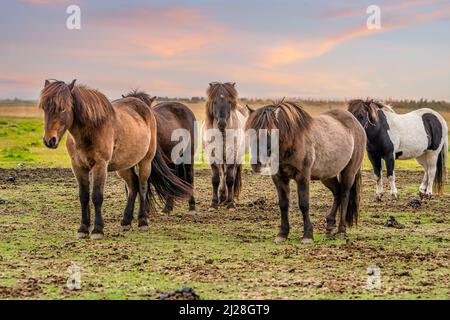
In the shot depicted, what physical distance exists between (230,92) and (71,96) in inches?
157

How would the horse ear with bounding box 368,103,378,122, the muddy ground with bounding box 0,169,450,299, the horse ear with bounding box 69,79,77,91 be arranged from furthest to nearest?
the horse ear with bounding box 368,103,378,122, the horse ear with bounding box 69,79,77,91, the muddy ground with bounding box 0,169,450,299

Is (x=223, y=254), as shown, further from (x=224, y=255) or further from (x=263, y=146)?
(x=263, y=146)

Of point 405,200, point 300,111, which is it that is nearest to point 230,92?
point 300,111

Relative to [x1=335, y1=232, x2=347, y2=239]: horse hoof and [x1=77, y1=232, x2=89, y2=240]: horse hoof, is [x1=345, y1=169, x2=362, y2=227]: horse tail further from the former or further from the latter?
[x1=77, y1=232, x2=89, y2=240]: horse hoof

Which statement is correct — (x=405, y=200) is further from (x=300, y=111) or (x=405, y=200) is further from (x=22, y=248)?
(x=22, y=248)

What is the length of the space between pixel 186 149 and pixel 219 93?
1.15 m

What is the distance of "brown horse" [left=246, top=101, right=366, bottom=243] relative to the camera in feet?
26.8

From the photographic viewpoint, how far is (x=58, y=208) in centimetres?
1202

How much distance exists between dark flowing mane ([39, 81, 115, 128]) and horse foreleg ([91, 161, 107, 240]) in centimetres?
56

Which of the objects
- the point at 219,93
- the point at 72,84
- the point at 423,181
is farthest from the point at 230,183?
the point at 72,84

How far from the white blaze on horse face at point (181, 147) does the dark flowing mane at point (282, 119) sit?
3399 mm

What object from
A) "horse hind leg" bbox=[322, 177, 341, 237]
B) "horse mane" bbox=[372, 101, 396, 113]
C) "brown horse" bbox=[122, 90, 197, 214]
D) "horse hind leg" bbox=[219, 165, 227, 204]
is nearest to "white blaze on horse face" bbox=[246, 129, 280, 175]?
"horse hind leg" bbox=[322, 177, 341, 237]

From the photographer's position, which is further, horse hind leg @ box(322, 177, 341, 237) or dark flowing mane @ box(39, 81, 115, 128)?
horse hind leg @ box(322, 177, 341, 237)
